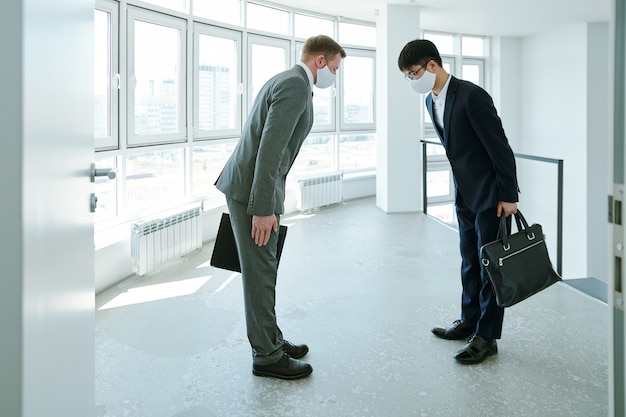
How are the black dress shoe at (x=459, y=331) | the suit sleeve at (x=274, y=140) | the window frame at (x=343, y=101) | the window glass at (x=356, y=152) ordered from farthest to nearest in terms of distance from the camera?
the window glass at (x=356, y=152)
the window frame at (x=343, y=101)
the black dress shoe at (x=459, y=331)
the suit sleeve at (x=274, y=140)

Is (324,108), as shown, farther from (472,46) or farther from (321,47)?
(321,47)

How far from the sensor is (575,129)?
8.40m

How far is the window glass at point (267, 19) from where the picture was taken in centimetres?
605

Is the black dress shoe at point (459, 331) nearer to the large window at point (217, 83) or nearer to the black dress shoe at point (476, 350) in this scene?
the black dress shoe at point (476, 350)

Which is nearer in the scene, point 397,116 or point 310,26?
point 397,116

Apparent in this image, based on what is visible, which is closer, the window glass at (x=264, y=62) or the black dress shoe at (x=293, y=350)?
the black dress shoe at (x=293, y=350)

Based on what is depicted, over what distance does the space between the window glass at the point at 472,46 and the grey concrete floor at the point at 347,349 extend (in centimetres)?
635

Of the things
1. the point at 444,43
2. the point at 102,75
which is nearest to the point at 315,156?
the point at 444,43

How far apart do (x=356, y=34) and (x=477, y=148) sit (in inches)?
229

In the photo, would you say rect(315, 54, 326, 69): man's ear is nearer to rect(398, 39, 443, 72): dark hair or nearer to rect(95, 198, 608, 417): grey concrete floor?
rect(398, 39, 443, 72): dark hair

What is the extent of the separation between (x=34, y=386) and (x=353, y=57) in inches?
284

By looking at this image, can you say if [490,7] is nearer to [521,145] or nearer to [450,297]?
[521,145]

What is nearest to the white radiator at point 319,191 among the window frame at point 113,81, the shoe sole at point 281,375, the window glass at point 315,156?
the window glass at point 315,156

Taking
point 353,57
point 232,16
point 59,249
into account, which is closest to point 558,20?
point 353,57
